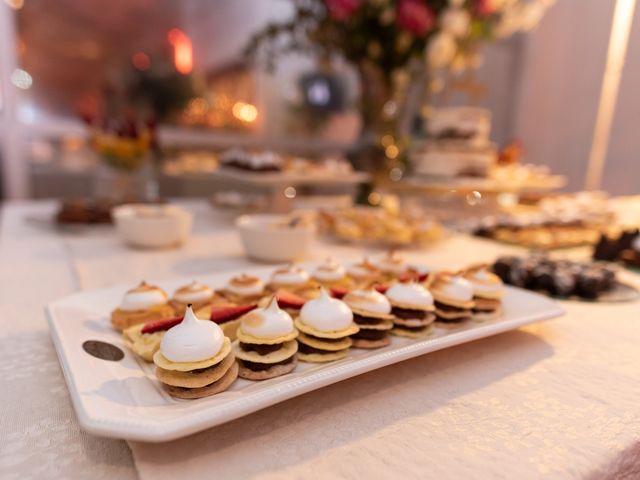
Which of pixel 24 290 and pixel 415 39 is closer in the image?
pixel 24 290

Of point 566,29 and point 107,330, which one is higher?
point 566,29

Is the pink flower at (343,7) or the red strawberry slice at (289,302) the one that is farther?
the pink flower at (343,7)

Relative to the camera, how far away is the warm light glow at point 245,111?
12.7ft

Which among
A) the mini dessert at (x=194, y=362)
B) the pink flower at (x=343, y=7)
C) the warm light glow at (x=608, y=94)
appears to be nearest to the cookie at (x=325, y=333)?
the mini dessert at (x=194, y=362)

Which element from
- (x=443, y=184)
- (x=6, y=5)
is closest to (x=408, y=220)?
(x=443, y=184)

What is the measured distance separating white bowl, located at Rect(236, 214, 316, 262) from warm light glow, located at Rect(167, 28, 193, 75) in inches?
117

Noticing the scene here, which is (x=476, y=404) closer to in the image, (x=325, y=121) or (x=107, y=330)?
(x=107, y=330)

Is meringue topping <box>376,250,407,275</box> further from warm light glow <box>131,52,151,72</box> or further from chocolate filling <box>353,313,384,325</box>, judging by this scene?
warm light glow <box>131,52,151,72</box>

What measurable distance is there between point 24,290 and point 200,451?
655mm

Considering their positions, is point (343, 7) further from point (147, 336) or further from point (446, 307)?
point (147, 336)

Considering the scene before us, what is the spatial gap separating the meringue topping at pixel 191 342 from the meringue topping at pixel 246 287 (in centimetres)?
22

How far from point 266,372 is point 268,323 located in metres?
0.06

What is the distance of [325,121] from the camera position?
4.23 m

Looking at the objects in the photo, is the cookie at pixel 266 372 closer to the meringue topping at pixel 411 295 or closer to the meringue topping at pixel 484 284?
the meringue topping at pixel 411 295
